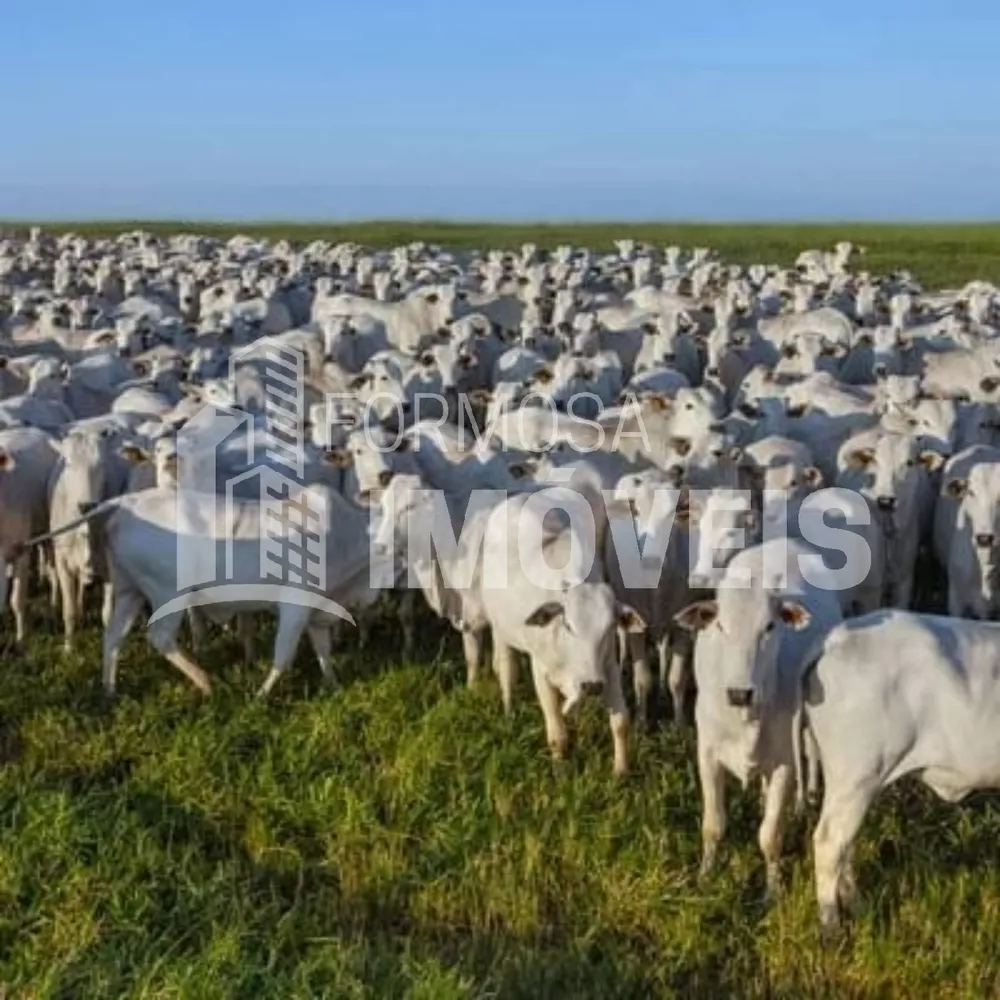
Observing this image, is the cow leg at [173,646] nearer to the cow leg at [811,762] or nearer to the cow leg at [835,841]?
the cow leg at [811,762]

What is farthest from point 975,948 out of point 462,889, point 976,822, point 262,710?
point 262,710

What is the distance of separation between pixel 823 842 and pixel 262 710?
13.4 feet

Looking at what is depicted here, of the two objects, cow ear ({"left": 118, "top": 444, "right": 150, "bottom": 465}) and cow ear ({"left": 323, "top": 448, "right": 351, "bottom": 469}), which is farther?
cow ear ({"left": 323, "top": 448, "right": 351, "bottom": 469})

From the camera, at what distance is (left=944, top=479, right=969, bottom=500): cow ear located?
1198 cm

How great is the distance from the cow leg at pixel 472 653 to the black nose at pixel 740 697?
10.7ft

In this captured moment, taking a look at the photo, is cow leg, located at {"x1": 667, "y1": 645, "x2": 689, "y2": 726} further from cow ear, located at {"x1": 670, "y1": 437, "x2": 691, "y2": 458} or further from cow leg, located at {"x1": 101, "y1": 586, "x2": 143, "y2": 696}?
cow leg, located at {"x1": 101, "y1": 586, "x2": 143, "y2": 696}

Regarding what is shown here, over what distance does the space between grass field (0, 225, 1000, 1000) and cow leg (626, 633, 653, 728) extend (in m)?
0.34

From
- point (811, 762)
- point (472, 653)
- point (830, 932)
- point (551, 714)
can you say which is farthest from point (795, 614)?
point (472, 653)

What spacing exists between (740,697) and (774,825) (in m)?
0.73

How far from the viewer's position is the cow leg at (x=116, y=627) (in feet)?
36.1

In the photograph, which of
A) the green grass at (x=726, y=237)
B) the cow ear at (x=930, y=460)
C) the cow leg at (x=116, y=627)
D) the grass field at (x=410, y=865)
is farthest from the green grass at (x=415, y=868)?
the green grass at (x=726, y=237)

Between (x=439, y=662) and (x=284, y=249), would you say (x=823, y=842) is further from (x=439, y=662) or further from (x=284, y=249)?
(x=284, y=249)

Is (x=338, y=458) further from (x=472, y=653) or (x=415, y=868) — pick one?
(x=415, y=868)

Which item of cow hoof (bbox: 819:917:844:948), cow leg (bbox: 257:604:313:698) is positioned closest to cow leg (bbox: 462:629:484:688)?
cow leg (bbox: 257:604:313:698)
